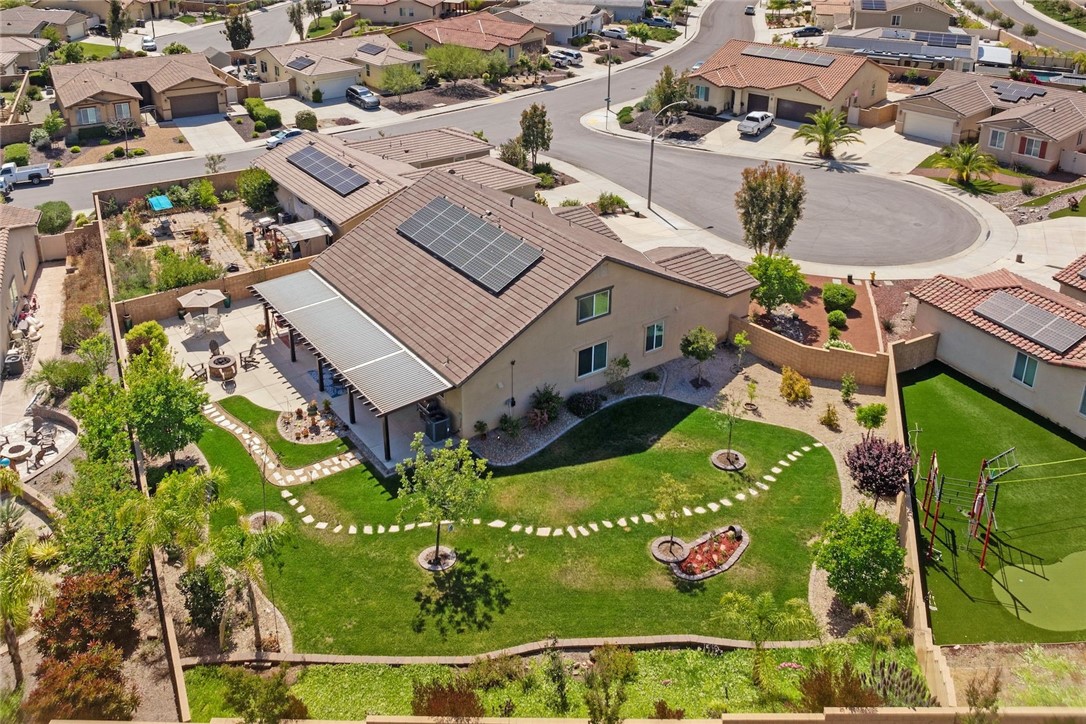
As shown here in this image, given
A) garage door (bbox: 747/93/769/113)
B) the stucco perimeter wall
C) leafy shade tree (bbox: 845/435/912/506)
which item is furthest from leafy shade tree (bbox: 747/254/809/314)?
garage door (bbox: 747/93/769/113)

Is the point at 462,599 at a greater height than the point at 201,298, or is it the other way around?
the point at 201,298

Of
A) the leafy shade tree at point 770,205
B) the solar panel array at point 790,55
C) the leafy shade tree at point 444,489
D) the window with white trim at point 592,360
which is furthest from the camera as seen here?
the solar panel array at point 790,55

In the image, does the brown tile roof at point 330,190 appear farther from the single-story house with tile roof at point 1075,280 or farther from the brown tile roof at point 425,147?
the single-story house with tile roof at point 1075,280

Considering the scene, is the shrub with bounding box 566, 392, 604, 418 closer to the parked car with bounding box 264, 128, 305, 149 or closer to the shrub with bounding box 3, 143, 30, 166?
the parked car with bounding box 264, 128, 305, 149

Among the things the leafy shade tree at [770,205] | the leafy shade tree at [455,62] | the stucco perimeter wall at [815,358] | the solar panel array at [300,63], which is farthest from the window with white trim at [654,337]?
the solar panel array at [300,63]

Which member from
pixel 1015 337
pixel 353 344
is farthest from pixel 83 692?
pixel 1015 337

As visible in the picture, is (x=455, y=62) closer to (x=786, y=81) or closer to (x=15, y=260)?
(x=786, y=81)
